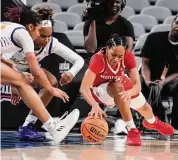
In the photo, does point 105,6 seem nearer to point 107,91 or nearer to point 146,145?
point 107,91

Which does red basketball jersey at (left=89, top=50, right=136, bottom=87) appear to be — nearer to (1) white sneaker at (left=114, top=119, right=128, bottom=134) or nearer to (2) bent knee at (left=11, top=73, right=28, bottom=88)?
(2) bent knee at (left=11, top=73, right=28, bottom=88)

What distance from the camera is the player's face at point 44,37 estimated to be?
5637 mm

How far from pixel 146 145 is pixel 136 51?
2739 mm

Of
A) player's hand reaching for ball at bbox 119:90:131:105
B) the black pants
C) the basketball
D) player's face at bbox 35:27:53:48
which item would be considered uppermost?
player's face at bbox 35:27:53:48

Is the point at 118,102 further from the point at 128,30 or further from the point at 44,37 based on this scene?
the point at 128,30

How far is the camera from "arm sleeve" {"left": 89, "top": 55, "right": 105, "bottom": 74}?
545 cm

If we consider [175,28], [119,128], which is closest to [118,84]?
[119,128]

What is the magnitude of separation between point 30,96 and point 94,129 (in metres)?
0.66

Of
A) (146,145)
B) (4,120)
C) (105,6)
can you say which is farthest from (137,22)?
(146,145)

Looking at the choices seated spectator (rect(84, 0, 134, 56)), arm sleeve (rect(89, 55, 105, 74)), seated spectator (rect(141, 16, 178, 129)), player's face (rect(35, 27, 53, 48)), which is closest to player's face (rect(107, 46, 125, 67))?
arm sleeve (rect(89, 55, 105, 74))

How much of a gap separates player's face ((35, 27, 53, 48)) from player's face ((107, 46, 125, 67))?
65cm

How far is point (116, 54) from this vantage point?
5.26 meters

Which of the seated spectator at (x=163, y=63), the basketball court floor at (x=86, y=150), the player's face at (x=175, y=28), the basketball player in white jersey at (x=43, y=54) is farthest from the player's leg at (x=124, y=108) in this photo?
the player's face at (x=175, y=28)

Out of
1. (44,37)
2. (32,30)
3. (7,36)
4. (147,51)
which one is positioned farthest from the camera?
(147,51)
